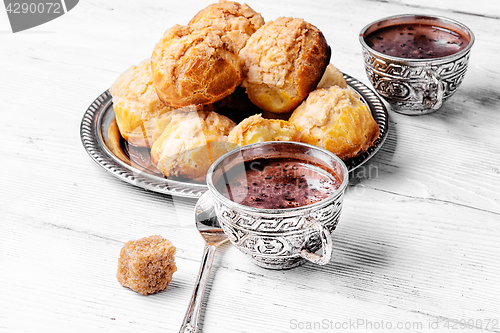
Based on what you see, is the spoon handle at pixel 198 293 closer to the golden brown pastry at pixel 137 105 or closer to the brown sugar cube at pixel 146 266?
the brown sugar cube at pixel 146 266

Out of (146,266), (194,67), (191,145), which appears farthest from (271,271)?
(194,67)

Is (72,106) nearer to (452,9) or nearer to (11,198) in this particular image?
(11,198)

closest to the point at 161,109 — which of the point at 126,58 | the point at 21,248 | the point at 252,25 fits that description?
the point at 252,25

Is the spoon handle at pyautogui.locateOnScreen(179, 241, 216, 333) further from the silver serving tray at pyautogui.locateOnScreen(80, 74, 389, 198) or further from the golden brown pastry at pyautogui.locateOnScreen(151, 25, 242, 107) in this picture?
the golden brown pastry at pyautogui.locateOnScreen(151, 25, 242, 107)

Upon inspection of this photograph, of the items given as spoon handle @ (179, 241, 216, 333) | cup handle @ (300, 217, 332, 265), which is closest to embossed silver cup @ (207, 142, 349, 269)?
cup handle @ (300, 217, 332, 265)

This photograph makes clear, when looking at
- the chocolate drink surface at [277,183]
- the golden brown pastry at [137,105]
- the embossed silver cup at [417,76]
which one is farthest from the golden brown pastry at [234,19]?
the chocolate drink surface at [277,183]

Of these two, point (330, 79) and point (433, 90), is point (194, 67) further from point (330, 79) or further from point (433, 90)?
point (433, 90)
